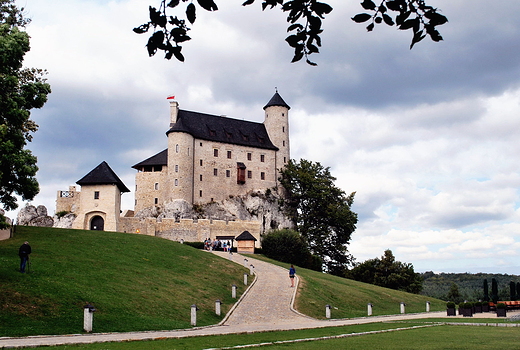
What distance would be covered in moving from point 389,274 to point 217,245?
20964 millimetres

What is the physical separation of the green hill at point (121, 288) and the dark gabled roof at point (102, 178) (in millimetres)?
14007

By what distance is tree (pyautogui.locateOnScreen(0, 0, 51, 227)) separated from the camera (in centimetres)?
2338

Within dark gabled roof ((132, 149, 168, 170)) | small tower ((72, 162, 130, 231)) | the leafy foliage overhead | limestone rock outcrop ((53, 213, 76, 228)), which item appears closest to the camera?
the leafy foliage overhead

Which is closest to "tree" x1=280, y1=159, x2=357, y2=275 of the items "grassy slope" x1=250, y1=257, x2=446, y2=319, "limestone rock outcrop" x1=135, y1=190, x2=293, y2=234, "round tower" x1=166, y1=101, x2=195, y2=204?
"limestone rock outcrop" x1=135, y1=190, x2=293, y2=234

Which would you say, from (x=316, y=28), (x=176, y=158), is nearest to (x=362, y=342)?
(x=316, y=28)

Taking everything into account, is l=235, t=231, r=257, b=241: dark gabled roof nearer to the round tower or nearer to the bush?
the round tower

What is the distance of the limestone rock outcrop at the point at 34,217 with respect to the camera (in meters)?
61.7

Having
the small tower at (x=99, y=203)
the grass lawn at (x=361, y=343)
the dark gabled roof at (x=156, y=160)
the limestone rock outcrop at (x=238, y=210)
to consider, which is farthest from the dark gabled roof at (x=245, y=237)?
the grass lawn at (x=361, y=343)

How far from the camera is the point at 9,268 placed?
22.5 metres

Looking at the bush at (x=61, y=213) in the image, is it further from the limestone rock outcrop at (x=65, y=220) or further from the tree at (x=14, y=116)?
the tree at (x=14, y=116)

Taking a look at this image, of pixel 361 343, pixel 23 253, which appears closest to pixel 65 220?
pixel 23 253

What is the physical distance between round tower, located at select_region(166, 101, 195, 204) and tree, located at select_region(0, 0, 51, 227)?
42.1m

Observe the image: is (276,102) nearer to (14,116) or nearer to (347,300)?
(347,300)

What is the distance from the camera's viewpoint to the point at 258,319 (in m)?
25.7
